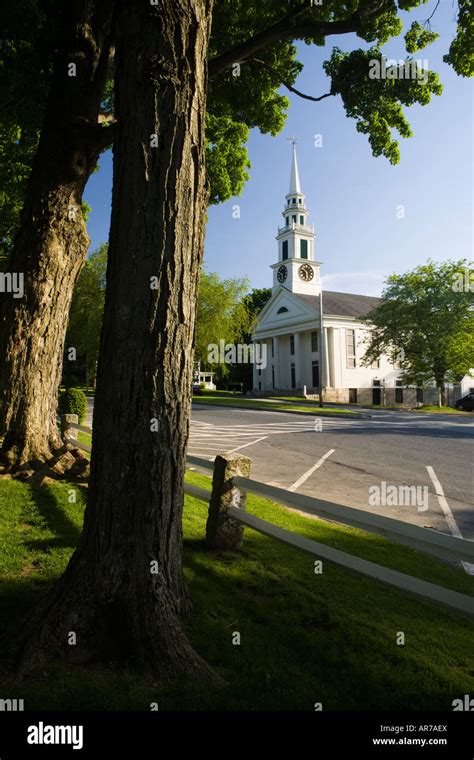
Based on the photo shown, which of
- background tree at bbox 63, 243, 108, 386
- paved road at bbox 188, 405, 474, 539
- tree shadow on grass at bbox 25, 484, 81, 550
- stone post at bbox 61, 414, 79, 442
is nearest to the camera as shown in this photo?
tree shadow on grass at bbox 25, 484, 81, 550

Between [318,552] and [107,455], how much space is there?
5.84 ft

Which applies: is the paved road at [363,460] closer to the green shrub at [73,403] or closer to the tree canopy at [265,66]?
the green shrub at [73,403]

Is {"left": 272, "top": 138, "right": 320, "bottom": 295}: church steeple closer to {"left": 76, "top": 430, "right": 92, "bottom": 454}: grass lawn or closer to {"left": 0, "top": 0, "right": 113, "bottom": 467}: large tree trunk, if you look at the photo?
{"left": 76, "top": 430, "right": 92, "bottom": 454}: grass lawn

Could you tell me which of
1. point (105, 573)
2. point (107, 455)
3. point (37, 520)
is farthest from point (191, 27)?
point (37, 520)

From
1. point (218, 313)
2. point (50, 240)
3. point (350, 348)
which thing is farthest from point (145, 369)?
point (350, 348)

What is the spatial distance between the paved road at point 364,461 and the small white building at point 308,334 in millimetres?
29909

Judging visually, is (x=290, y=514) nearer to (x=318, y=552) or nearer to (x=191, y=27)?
(x=318, y=552)

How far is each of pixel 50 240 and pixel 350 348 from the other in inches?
1841

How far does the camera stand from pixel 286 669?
9.98 feet

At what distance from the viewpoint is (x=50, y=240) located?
791 cm

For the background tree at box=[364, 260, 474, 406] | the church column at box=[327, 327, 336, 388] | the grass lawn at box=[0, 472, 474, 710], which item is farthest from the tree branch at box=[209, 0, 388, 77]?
the church column at box=[327, 327, 336, 388]

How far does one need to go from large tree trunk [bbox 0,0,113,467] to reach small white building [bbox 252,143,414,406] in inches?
1602

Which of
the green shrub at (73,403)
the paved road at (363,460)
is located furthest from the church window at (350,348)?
the green shrub at (73,403)

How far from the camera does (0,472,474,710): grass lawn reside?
272cm
